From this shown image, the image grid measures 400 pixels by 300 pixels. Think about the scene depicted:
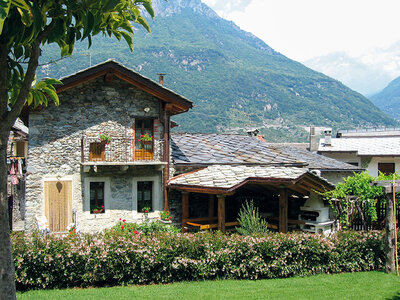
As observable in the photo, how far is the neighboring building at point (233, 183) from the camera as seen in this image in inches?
485

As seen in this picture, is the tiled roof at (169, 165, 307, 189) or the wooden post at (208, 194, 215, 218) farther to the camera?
the wooden post at (208, 194, 215, 218)

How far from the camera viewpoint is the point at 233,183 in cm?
1228

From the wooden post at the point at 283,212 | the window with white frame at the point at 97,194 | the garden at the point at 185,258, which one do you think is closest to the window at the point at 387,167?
the wooden post at the point at 283,212

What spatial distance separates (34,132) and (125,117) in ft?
10.6

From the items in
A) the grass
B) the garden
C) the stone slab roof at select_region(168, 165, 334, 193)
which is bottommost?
the grass

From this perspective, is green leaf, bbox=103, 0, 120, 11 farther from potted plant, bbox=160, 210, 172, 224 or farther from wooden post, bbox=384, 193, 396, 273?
potted plant, bbox=160, 210, 172, 224

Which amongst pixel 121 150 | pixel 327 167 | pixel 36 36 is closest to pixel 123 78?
pixel 121 150

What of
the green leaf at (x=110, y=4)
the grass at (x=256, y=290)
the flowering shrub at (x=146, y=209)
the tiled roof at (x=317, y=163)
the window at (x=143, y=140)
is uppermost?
the green leaf at (x=110, y=4)

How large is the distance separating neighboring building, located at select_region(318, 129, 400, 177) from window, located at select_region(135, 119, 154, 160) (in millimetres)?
22012

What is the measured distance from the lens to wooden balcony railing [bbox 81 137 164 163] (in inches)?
552

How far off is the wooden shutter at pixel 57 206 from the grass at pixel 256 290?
210 inches

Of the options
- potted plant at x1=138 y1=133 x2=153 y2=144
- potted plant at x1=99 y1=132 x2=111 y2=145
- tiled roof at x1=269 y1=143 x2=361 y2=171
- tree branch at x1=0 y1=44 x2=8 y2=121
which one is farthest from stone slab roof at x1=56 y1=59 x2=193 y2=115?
tree branch at x1=0 y1=44 x2=8 y2=121

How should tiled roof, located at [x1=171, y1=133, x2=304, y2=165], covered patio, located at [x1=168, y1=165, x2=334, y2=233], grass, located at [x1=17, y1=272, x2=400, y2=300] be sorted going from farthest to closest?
1. tiled roof, located at [x1=171, y1=133, x2=304, y2=165]
2. covered patio, located at [x1=168, y1=165, x2=334, y2=233]
3. grass, located at [x1=17, y1=272, x2=400, y2=300]

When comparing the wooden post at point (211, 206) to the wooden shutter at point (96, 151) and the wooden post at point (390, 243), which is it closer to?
the wooden shutter at point (96, 151)
